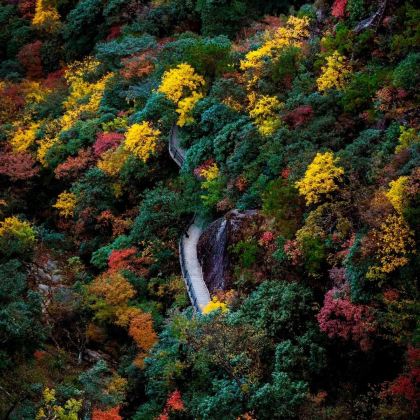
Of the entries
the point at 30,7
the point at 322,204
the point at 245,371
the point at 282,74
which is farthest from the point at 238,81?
the point at 30,7

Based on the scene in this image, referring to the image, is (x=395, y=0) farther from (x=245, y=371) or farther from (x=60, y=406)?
(x=60, y=406)

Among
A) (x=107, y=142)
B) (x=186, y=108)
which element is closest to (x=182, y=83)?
(x=186, y=108)

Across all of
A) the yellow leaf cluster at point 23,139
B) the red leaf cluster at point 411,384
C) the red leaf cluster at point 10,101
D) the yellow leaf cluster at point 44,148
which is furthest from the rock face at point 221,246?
the red leaf cluster at point 10,101

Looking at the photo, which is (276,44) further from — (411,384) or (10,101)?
(10,101)

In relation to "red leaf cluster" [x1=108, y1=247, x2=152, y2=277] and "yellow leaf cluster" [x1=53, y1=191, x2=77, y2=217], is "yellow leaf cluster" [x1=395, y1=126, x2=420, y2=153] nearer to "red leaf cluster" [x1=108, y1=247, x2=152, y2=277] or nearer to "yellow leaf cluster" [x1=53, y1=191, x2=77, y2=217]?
"red leaf cluster" [x1=108, y1=247, x2=152, y2=277]

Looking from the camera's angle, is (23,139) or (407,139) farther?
(23,139)

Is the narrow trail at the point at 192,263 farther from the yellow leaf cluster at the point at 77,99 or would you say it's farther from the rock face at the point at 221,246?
the yellow leaf cluster at the point at 77,99
